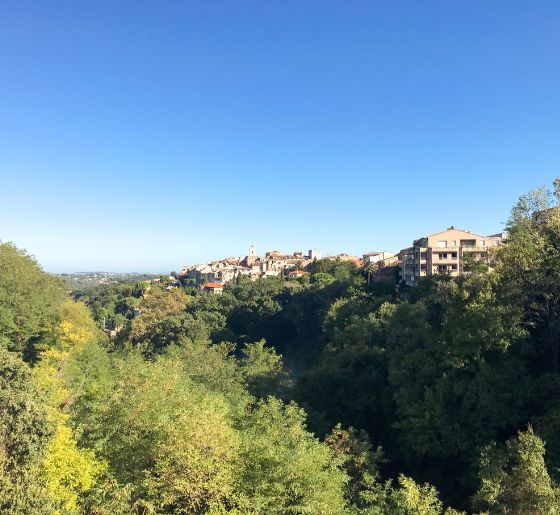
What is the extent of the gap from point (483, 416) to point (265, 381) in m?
15.7

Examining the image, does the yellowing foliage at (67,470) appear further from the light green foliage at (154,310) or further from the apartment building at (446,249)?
the light green foliage at (154,310)

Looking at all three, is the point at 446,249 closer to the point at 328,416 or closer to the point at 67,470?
the point at 328,416

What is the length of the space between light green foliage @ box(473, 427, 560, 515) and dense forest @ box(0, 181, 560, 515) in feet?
0.18

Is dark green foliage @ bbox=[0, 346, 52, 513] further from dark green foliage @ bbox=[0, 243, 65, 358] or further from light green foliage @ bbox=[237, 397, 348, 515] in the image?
dark green foliage @ bbox=[0, 243, 65, 358]

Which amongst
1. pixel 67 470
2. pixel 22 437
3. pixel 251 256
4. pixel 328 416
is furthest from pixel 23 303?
pixel 251 256

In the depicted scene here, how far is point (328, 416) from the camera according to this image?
28.8 m

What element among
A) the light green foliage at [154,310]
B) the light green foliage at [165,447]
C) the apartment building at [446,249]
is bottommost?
the light green foliage at [154,310]

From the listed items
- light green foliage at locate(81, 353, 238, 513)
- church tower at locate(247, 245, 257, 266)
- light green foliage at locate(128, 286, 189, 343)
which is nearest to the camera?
light green foliage at locate(81, 353, 238, 513)

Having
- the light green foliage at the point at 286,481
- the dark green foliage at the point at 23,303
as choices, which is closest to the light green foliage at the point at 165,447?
the light green foliage at the point at 286,481

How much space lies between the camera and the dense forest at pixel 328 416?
13.3 meters

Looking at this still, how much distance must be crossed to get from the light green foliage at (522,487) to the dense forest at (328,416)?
0.05 m

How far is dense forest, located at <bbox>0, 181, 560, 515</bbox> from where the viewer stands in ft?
43.7

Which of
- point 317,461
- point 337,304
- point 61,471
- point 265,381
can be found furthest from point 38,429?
point 337,304

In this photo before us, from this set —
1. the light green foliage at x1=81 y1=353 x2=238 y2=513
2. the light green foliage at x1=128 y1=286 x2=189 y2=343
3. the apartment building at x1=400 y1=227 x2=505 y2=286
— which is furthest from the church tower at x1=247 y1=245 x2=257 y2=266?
the light green foliage at x1=81 y1=353 x2=238 y2=513
